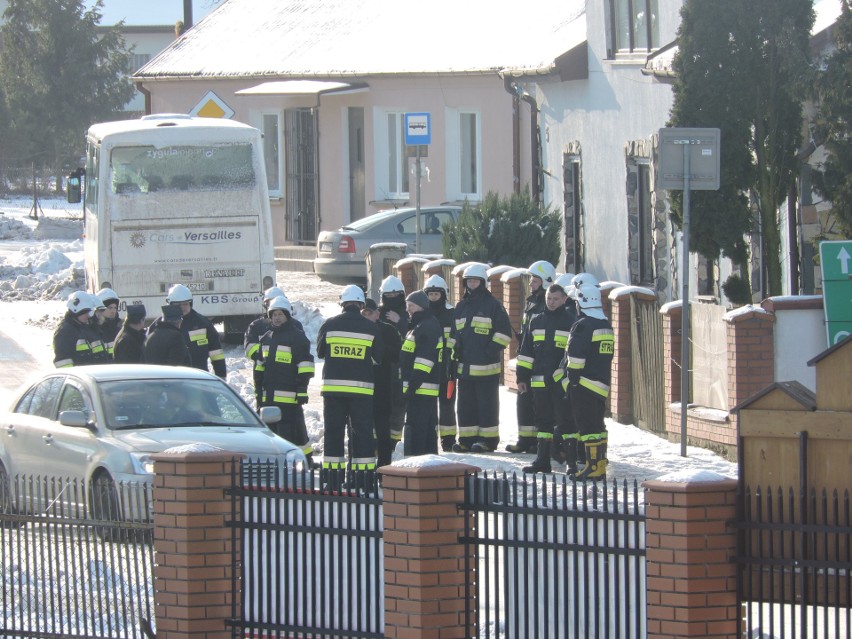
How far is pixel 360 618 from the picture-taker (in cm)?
773

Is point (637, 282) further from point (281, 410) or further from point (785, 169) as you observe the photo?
point (281, 410)

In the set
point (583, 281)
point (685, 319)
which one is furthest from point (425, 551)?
point (685, 319)

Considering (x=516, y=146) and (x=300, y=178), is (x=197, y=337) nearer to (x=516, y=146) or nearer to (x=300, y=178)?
(x=516, y=146)

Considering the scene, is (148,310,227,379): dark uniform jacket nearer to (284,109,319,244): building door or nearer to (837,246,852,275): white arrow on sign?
(837,246,852,275): white arrow on sign

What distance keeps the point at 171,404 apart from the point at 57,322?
14.3 metres

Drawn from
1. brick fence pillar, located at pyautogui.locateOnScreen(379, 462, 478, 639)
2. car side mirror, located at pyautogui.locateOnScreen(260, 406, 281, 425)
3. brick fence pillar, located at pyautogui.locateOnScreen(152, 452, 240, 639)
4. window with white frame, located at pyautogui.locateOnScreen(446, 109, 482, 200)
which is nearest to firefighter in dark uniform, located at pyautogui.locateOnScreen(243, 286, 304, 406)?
car side mirror, located at pyautogui.locateOnScreen(260, 406, 281, 425)

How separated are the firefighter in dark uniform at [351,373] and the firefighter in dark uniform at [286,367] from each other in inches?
17.6

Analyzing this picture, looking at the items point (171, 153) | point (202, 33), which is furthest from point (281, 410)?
point (202, 33)

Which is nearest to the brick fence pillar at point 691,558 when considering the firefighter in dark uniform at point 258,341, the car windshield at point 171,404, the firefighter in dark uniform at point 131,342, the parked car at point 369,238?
the car windshield at point 171,404

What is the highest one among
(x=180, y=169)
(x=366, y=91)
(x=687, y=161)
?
(x=366, y=91)

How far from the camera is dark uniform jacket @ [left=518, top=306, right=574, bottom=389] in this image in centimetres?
1332

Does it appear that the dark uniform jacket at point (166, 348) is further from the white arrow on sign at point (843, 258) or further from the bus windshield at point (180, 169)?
the bus windshield at point (180, 169)

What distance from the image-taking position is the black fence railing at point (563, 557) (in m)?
7.02

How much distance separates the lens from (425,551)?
7.36 metres
